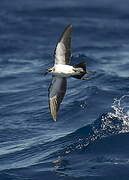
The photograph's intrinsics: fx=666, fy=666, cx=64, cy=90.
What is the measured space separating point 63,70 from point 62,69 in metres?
0.03

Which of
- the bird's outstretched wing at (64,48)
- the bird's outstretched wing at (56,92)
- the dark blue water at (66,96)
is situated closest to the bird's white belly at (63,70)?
A: the bird's outstretched wing at (64,48)

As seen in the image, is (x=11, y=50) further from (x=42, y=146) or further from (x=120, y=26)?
(x=42, y=146)

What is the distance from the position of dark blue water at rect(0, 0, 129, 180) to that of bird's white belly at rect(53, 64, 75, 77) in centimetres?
177

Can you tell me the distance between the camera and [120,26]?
73.9 feet

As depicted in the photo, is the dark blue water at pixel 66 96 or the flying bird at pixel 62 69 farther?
the dark blue water at pixel 66 96

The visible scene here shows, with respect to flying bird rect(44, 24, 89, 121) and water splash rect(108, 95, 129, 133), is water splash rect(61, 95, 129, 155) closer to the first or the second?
water splash rect(108, 95, 129, 133)

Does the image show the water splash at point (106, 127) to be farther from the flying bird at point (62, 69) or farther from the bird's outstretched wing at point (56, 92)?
the flying bird at point (62, 69)

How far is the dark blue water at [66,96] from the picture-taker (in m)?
12.5

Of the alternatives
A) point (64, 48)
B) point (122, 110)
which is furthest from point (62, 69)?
point (122, 110)

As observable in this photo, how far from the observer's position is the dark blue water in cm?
1249

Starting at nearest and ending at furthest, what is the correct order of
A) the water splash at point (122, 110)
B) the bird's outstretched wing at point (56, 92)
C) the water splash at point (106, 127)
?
the bird's outstretched wing at point (56, 92), the water splash at point (106, 127), the water splash at point (122, 110)

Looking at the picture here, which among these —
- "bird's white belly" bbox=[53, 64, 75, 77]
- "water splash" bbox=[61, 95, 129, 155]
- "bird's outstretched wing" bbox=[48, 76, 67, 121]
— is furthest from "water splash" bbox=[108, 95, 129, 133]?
"bird's white belly" bbox=[53, 64, 75, 77]

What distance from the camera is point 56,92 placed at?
40.7ft

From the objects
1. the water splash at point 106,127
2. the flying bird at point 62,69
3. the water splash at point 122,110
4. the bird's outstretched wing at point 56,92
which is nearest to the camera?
the flying bird at point 62,69
